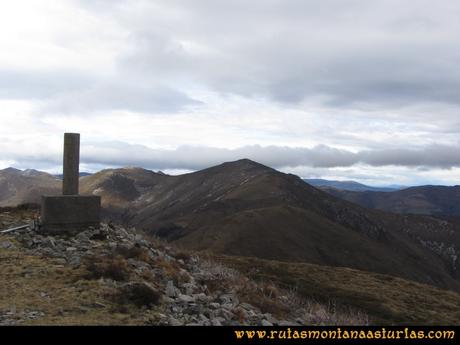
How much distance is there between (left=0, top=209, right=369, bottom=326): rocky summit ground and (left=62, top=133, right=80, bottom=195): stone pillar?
2.45 m

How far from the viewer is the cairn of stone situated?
19250 mm

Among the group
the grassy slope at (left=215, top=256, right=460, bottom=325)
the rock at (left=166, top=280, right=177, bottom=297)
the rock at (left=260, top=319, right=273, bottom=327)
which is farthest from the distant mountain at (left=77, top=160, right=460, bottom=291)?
the rock at (left=260, top=319, right=273, bottom=327)

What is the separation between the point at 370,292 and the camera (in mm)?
32469

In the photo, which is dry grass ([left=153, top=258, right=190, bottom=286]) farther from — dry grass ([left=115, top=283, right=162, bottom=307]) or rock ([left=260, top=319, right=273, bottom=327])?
rock ([left=260, top=319, right=273, bottom=327])

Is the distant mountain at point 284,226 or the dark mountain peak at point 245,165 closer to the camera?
the distant mountain at point 284,226

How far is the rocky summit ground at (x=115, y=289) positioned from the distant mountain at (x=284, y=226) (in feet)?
203

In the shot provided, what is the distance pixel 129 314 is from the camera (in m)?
11.8

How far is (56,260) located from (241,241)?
7360 cm

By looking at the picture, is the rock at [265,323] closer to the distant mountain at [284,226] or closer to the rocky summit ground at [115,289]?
the rocky summit ground at [115,289]

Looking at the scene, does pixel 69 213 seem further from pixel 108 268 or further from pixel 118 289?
pixel 118 289

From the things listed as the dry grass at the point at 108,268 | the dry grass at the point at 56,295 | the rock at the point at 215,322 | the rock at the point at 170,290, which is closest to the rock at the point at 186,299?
the rock at the point at 170,290

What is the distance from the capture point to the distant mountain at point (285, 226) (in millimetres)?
90438
